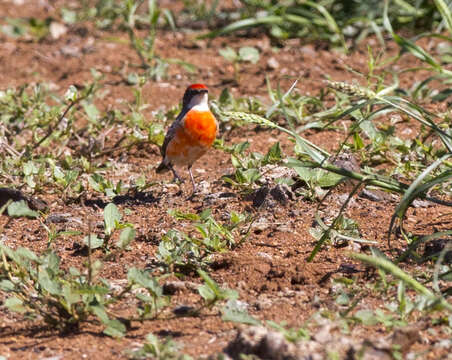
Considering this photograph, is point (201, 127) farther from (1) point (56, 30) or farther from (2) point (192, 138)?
(1) point (56, 30)

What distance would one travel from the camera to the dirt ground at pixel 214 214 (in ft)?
11.4

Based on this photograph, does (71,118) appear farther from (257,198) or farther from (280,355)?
(280,355)

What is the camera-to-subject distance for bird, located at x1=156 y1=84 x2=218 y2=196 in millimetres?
6043


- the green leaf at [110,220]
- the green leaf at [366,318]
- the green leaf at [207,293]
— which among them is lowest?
the green leaf at [366,318]

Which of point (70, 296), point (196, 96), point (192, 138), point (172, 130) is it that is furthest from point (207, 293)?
point (196, 96)

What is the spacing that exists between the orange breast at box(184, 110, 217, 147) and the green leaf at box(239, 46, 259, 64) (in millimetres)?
1611

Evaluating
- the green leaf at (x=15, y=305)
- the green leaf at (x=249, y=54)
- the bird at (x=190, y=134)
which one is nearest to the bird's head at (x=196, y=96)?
the bird at (x=190, y=134)

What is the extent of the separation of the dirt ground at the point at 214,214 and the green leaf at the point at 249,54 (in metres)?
0.11

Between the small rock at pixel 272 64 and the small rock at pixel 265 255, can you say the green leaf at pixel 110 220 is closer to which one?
the small rock at pixel 265 255

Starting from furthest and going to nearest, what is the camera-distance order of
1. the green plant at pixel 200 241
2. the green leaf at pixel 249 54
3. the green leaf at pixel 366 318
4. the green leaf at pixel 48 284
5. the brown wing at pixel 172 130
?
the green leaf at pixel 249 54, the brown wing at pixel 172 130, the green plant at pixel 200 241, the green leaf at pixel 48 284, the green leaf at pixel 366 318

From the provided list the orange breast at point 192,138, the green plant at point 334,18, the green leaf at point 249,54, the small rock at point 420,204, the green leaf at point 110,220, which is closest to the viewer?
the green leaf at point 110,220

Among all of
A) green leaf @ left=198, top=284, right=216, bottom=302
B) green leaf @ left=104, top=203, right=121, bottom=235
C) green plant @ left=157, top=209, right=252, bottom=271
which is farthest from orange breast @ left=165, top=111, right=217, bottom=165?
green leaf @ left=198, top=284, right=216, bottom=302

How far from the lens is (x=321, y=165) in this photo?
12.8ft

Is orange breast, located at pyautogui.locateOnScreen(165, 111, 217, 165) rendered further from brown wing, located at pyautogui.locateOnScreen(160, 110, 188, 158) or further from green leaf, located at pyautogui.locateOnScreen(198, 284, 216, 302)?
green leaf, located at pyautogui.locateOnScreen(198, 284, 216, 302)
